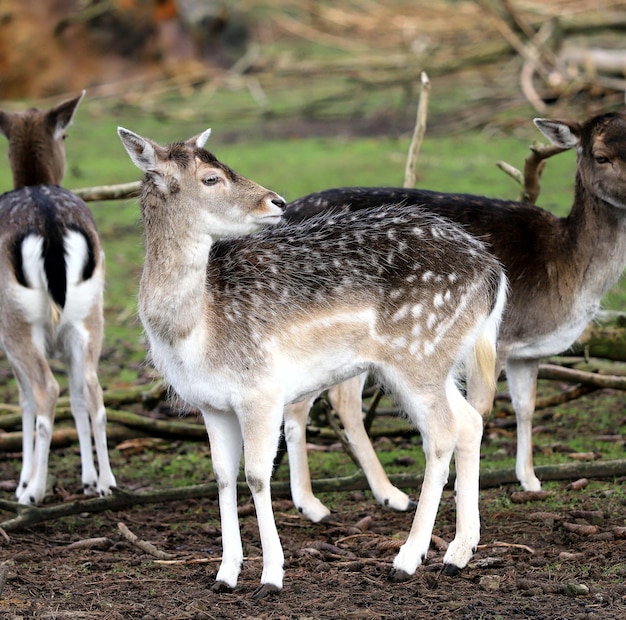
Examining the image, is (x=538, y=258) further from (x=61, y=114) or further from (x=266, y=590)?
(x=61, y=114)

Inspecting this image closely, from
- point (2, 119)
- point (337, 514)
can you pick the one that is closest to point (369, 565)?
point (337, 514)

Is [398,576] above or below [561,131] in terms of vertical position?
below

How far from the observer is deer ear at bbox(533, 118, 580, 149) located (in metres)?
5.84

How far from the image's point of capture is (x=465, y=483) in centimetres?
488

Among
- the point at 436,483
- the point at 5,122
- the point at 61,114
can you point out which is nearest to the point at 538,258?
the point at 436,483

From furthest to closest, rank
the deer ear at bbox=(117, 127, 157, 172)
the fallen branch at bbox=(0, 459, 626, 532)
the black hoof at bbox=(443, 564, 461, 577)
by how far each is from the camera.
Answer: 1. the fallen branch at bbox=(0, 459, 626, 532)
2. the black hoof at bbox=(443, 564, 461, 577)
3. the deer ear at bbox=(117, 127, 157, 172)

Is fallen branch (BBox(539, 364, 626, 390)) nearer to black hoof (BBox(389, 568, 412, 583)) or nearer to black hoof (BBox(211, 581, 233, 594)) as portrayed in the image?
black hoof (BBox(389, 568, 412, 583))

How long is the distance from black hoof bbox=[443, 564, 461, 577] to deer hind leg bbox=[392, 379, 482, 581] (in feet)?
0.04

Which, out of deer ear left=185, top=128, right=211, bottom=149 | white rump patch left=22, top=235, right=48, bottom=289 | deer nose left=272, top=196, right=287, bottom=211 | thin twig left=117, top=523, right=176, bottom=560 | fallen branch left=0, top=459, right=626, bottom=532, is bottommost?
fallen branch left=0, top=459, right=626, bottom=532

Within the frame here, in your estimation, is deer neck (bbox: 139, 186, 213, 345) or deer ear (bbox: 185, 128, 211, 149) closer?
deer neck (bbox: 139, 186, 213, 345)

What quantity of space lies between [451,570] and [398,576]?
229mm

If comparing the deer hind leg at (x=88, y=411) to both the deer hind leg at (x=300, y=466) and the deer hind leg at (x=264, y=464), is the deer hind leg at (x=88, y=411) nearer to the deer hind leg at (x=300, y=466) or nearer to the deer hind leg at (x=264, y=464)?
the deer hind leg at (x=300, y=466)

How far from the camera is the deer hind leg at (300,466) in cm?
566

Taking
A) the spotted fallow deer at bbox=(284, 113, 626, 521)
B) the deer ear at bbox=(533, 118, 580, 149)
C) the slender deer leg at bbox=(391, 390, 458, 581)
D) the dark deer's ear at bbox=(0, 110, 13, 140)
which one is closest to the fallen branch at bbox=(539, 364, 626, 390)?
the spotted fallow deer at bbox=(284, 113, 626, 521)
